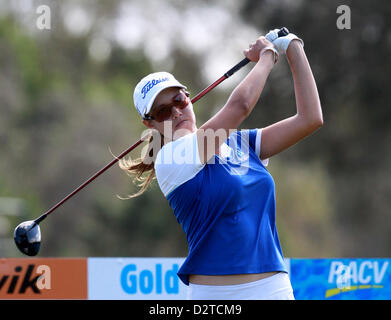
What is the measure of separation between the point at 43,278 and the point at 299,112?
2995 millimetres

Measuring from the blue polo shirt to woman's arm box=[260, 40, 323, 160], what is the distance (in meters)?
0.26

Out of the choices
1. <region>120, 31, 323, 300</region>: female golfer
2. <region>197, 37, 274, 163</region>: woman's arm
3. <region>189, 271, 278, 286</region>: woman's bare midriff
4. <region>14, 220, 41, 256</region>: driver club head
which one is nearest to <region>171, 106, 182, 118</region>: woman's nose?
<region>120, 31, 323, 300</region>: female golfer

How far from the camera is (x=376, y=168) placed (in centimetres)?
2452

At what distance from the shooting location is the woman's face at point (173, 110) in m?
4.27

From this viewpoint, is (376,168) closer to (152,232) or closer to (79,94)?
(152,232)

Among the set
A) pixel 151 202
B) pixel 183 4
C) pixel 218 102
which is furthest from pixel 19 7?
pixel 151 202

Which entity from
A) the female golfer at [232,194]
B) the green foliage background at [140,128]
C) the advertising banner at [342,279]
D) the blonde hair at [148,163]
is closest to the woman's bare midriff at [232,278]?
the female golfer at [232,194]

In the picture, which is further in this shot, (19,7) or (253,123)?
(19,7)

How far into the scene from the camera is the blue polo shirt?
3922mm

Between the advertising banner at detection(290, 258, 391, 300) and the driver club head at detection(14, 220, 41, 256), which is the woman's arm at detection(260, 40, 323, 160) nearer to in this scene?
the driver club head at detection(14, 220, 41, 256)

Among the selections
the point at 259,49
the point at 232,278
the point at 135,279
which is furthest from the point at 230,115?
the point at 135,279

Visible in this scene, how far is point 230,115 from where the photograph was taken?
3828 mm
